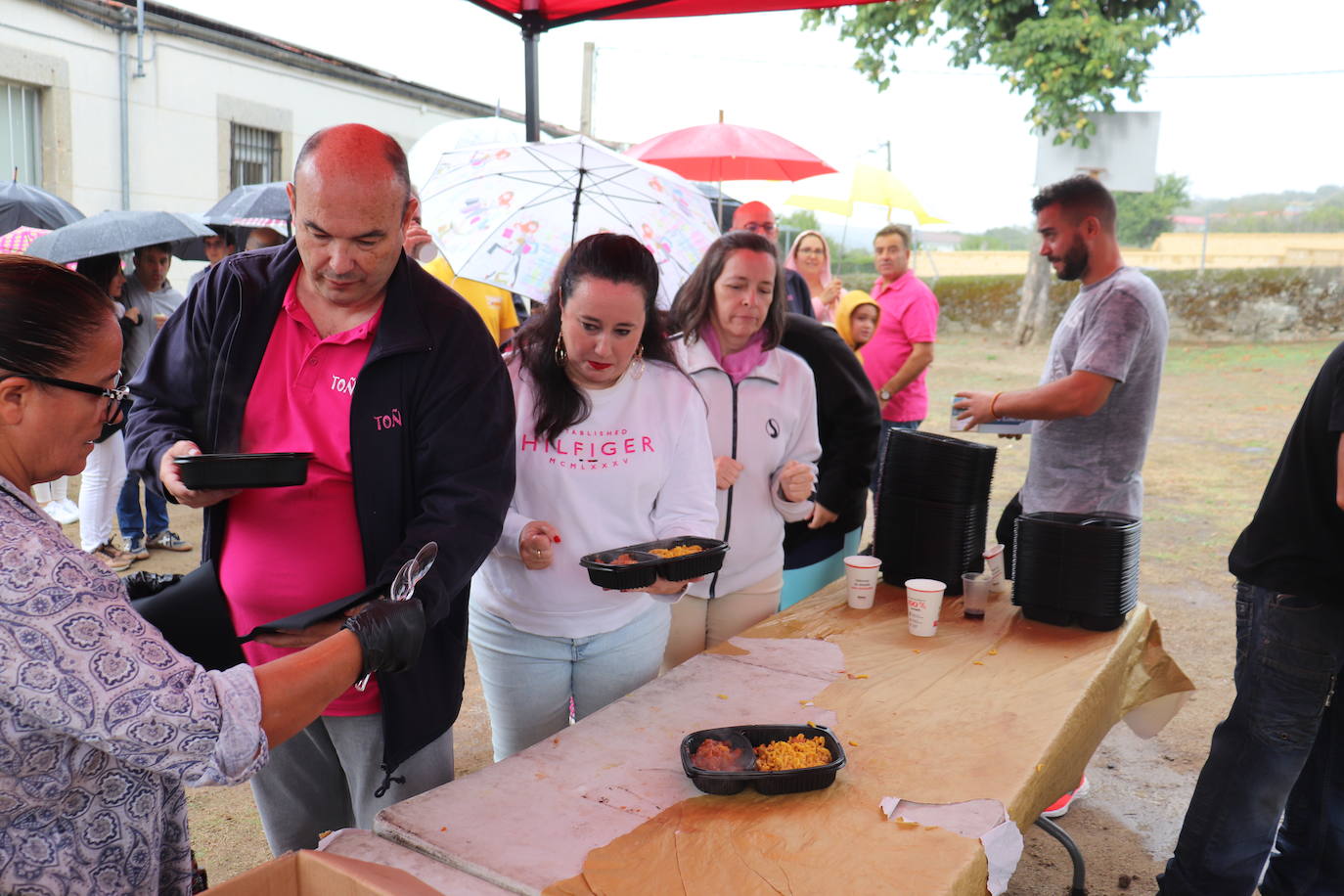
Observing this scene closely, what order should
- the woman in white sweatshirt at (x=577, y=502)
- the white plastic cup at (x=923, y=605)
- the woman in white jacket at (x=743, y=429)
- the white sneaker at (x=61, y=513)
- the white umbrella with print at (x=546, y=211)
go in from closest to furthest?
1. the woman in white sweatshirt at (x=577, y=502)
2. the white plastic cup at (x=923, y=605)
3. the woman in white jacket at (x=743, y=429)
4. the white umbrella with print at (x=546, y=211)
5. the white sneaker at (x=61, y=513)

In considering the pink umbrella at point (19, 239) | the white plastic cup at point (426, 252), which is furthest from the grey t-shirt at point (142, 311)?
the white plastic cup at point (426, 252)

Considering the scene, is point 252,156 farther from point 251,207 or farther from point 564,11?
point 564,11

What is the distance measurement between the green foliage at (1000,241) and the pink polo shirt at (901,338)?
15.5 metres

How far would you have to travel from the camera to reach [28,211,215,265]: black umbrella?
4547 millimetres

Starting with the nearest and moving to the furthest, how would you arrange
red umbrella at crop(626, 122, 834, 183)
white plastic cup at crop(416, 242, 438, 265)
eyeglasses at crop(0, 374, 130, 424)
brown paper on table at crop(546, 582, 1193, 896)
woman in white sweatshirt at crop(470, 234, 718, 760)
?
eyeglasses at crop(0, 374, 130, 424) < brown paper on table at crop(546, 582, 1193, 896) < woman in white sweatshirt at crop(470, 234, 718, 760) < white plastic cup at crop(416, 242, 438, 265) < red umbrella at crop(626, 122, 834, 183)

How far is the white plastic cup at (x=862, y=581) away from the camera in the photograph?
8.71ft

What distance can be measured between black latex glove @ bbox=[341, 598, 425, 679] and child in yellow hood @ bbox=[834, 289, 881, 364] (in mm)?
3864

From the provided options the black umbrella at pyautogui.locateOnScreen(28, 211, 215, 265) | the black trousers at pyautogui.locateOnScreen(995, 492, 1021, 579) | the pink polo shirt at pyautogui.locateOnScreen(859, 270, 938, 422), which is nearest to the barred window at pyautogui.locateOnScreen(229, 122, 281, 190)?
the black umbrella at pyautogui.locateOnScreen(28, 211, 215, 265)

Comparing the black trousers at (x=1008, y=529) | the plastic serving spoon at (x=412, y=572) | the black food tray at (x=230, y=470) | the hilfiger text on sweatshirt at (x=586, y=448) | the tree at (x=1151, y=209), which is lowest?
the black trousers at (x=1008, y=529)

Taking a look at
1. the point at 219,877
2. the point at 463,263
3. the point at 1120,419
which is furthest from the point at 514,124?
the point at 219,877

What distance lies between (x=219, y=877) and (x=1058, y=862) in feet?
7.75

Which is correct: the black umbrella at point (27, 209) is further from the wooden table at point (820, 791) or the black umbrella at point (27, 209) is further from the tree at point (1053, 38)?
the tree at point (1053, 38)

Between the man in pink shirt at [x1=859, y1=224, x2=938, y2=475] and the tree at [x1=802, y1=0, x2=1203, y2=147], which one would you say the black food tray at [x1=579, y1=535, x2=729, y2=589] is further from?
the tree at [x1=802, y1=0, x2=1203, y2=147]

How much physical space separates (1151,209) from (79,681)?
26.4 m
